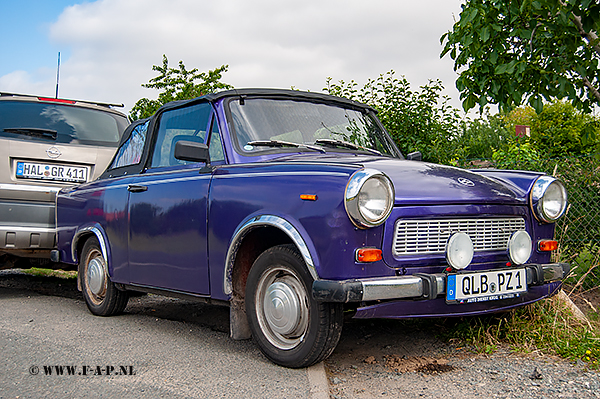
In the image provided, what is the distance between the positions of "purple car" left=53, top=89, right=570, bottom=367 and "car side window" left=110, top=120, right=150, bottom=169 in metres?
0.30

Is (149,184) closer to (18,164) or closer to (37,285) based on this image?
(18,164)

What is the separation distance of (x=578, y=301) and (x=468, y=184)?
2471 mm

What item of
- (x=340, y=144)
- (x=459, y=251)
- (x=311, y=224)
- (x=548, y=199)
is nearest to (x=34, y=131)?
(x=340, y=144)

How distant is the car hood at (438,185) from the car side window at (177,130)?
3.26ft

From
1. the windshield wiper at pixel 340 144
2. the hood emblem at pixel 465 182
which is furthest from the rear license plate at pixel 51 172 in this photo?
the hood emblem at pixel 465 182

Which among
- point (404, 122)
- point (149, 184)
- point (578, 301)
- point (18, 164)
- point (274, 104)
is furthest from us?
point (404, 122)

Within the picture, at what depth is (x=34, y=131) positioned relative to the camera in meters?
7.00

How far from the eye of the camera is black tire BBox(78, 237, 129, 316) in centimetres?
580

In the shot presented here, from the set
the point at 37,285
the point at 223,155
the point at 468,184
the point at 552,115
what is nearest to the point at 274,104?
the point at 223,155

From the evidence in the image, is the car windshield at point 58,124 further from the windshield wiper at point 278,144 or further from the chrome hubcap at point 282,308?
the chrome hubcap at point 282,308

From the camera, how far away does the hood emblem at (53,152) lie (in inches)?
275

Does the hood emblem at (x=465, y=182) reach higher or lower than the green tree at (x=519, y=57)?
lower

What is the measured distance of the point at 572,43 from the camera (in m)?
5.97

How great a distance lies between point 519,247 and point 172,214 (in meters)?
2.53
